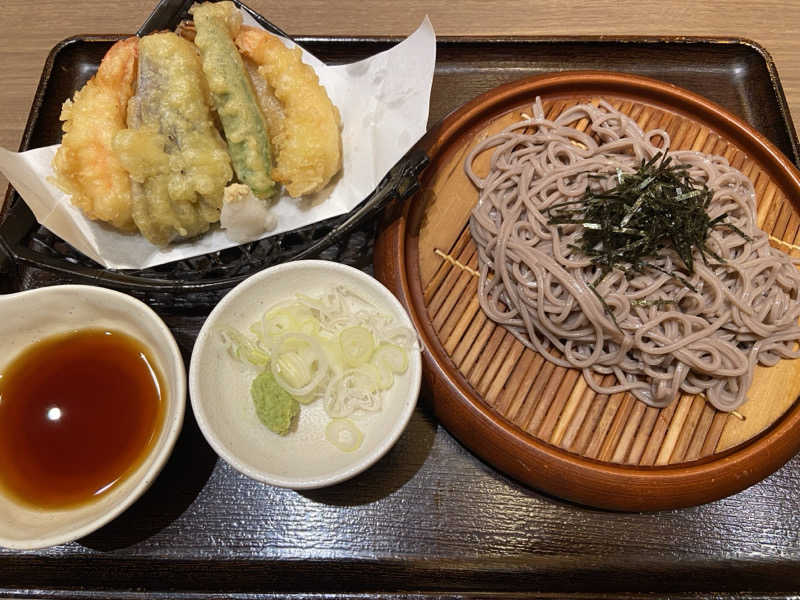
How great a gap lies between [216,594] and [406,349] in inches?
35.7

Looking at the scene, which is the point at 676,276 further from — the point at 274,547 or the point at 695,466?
the point at 274,547

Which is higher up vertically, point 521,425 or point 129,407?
point 521,425

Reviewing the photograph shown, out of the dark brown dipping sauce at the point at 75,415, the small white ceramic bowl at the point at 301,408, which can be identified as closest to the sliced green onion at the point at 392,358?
the small white ceramic bowl at the point at 301,408

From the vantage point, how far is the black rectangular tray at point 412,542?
1612 millimetres

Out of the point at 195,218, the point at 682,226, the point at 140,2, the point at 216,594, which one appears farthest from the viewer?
the point at 140,2

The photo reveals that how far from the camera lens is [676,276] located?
186cm

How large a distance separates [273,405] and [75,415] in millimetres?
693

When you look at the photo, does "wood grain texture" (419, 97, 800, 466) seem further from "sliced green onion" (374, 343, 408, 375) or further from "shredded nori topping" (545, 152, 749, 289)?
"shredded nori topping" (545, 152, 749, 289)

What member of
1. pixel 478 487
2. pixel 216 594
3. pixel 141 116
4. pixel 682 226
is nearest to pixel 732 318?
pixel 682 226

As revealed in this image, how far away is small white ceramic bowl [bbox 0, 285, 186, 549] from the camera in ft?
4.67

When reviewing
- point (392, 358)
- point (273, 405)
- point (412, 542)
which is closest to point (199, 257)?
point (273, 405)

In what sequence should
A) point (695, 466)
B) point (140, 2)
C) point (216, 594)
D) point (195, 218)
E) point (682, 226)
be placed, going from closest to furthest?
1. point (216, 594)
2. point (695, 466)
3. point (682, 226)
4. point (195, 218)
5. point (140, 2)

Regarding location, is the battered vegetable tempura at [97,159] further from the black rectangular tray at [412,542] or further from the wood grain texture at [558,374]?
the wood grain texture at [558,374]

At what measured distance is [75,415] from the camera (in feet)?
5.71
